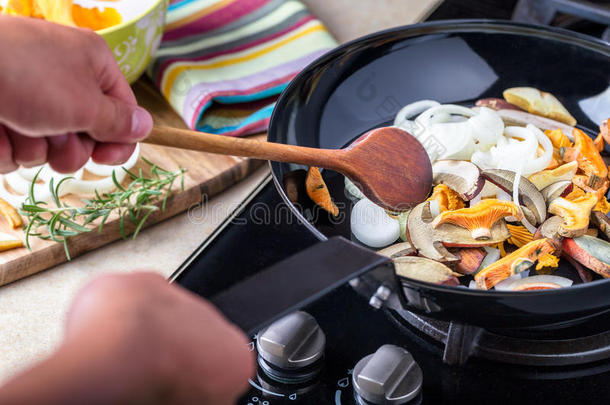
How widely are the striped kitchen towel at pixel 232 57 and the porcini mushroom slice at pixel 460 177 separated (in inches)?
14.4

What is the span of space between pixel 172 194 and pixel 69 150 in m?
0.39

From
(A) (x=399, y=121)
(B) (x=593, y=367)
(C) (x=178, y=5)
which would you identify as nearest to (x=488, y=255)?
(B) (x=593, y=367)

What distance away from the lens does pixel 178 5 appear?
1372 mm

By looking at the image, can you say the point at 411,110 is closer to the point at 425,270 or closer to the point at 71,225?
the point at 425,270

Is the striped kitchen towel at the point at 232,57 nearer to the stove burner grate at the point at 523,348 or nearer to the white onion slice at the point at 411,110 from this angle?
the white onion slice at the point at 411,110

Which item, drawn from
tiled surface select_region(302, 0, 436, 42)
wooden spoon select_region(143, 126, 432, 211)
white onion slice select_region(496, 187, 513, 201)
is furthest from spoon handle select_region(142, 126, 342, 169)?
tiled surface select_region(302, 0, 436, 42)

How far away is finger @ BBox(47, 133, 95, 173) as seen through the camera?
640 mm

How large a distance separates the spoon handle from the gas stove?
0.18 metres

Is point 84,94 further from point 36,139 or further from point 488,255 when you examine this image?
point 488,255

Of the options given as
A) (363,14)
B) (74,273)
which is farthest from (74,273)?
(363,14)

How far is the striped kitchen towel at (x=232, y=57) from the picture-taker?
120 centimetres

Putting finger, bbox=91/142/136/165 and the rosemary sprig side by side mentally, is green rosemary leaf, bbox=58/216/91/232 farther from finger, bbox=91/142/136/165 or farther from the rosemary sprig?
finger, bbox=91/142/136/165

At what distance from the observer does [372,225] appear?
89 cm

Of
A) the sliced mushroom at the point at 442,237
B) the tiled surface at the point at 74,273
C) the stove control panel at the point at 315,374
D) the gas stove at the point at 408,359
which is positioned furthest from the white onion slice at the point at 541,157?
the tiled surface at the point at 74,273
